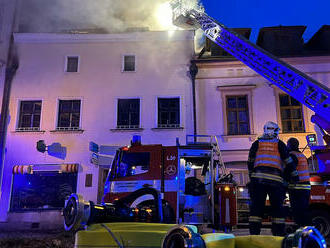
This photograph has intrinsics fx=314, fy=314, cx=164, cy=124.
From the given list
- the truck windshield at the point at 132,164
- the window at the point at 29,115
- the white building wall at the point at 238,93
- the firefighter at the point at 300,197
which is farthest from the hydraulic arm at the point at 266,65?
the window at the point at 29,115

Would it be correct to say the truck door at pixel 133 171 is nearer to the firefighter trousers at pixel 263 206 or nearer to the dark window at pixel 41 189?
the firefighter trousers at pixel 263 206

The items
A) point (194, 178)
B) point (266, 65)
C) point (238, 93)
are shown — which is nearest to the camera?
point (194, 178)

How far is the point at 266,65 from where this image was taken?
9.42 metres

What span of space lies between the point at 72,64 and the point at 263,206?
12368 mm

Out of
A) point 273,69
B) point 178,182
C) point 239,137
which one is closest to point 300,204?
point 178,182

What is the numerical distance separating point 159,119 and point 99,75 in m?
3.47

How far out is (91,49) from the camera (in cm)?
1476

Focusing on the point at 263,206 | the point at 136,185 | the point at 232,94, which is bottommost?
the point at 263,206

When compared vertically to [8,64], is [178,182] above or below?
below

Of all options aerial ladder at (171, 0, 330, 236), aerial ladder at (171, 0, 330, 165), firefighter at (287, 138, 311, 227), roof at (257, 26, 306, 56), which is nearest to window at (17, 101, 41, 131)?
aerial ladder at (171, 0, 330, 165)

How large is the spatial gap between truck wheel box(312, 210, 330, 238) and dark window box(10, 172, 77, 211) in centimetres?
946

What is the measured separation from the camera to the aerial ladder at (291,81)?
7590 mm

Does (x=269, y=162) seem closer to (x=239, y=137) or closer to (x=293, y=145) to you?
(x=293, y=145)

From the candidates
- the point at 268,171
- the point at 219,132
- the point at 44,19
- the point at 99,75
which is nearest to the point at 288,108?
the point at 219,132
